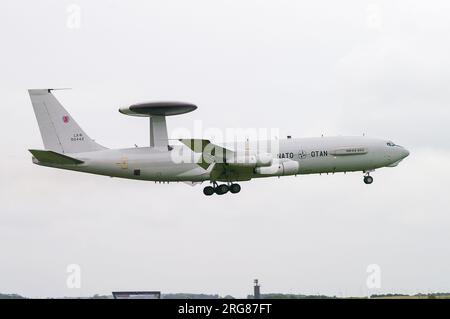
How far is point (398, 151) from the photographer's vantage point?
85625mm

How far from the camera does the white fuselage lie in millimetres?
80812

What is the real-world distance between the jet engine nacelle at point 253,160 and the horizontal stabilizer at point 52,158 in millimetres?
13389

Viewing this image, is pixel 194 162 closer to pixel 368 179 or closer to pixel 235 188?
pixel 235 188

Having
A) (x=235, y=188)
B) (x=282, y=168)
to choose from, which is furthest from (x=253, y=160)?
(x=235, y=188)

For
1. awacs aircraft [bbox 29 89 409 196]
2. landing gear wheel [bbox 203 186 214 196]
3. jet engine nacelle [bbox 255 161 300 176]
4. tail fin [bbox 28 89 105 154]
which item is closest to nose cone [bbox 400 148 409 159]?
awacs aircraft [bbox 29 89 409 196]

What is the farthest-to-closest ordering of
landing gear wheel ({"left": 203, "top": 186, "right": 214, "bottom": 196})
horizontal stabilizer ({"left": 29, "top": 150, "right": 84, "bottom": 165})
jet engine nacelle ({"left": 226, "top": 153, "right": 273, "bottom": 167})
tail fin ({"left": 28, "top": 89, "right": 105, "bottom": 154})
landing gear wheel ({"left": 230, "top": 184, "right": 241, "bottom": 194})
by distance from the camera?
landing gear wheel ({"left": 203, "top": 186, "right": 214, "bottom": 196}), landing gear wheel ({"left": 230, "top": 184, "right": 241, "bottom": 194}), tail fin ({"left": 28, "top": 89, "right": 105, "bottom": 154}), jet engine nacelle ({"left": 226, "top": 153, "right": 273, "bottom": 167}), horizontal stabilizer ({"left": 29, "top": 150, "right": 84, "bottom": 165})

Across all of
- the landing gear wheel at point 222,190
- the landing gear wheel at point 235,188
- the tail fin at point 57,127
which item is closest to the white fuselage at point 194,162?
the tail fin at point 57,127

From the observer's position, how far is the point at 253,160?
8038 centimetres

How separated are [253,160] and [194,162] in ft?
17.2

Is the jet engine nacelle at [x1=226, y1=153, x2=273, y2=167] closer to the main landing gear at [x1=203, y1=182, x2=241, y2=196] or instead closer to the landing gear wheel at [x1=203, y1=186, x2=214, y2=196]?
the main landing gear at [x1=203, y1=182, x2=241, y2=196]

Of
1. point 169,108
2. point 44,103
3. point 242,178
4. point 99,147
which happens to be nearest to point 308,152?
point 242,178

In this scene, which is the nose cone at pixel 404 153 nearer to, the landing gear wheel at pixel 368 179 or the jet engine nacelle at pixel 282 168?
the landing gear wheel at pixel 368 179

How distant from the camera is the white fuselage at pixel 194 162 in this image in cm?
8081
